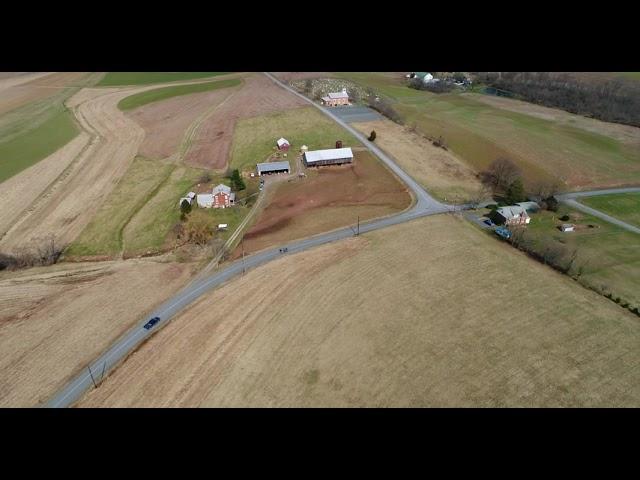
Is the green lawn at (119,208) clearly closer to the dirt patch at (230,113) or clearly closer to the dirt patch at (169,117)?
the dirt patch at (169,117)

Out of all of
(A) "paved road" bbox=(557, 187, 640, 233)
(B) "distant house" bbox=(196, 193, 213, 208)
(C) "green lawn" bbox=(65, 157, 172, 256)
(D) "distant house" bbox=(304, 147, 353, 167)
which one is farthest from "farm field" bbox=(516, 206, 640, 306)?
(C) "green lawn" bbox=(65, 157, 172, 256)

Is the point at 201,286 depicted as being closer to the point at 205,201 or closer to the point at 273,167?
the point at 205,201

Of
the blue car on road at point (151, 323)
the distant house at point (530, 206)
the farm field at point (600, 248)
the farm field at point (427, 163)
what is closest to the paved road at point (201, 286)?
the blue car on road at point (151, 323)

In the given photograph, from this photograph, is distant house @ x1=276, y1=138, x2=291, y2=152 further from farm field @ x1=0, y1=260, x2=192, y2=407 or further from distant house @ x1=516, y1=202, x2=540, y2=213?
distant house @ x1=516, y1=202, x2=540, y2=213

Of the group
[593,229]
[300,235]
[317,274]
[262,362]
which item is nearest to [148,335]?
[262,362]

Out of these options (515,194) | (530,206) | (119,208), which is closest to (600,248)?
(530,206)

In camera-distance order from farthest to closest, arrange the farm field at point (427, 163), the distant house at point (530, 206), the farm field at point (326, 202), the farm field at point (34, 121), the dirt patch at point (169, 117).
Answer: the dirt patch at point (169, 117), the farm field at point (34, 121), the farm field at point (427, 163), the distant house at point (530, 206), the farm field at point (326, 202)
